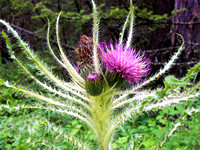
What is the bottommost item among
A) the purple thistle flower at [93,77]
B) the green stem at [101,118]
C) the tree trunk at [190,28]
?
the green stem at [101,118]

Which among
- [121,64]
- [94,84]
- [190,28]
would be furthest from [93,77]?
[190,28]

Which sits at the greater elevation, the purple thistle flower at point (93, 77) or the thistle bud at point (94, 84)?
the purple thistle flower at point (93, 77)

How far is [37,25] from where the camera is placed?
6.77 m

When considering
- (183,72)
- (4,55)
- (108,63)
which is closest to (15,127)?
(108,63)

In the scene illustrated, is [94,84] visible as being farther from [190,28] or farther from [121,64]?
[190,28]

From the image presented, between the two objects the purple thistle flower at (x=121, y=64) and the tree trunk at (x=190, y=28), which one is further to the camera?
the tree trunk at (x=190, y=28)

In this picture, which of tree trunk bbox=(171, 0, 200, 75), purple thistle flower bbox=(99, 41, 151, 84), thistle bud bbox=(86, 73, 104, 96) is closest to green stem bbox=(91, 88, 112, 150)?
thistle bud bbox=(86, 73, 104, 96)

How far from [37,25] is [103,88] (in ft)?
21.4

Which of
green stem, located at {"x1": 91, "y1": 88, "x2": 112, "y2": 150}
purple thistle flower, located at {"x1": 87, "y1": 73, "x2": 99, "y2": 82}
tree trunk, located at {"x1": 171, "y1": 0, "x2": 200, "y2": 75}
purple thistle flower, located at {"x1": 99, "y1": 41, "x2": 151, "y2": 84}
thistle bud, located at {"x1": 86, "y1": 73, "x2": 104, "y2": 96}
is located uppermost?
tree trunk, located at {"x1": 171, "y1": 0, "x2": 200, "y2": 75}

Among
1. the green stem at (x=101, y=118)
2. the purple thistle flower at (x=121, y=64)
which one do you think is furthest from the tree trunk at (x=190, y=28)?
the green stem at (x=101, y=118)

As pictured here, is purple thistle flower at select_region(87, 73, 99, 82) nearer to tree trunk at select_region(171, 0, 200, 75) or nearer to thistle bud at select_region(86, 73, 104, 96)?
thistle bud at select_region(86, 73, 104, 96)

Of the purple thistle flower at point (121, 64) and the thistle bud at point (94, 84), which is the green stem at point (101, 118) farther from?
the purple thistle flower at point (121, 64)

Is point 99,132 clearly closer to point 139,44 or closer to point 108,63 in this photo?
point 108,63

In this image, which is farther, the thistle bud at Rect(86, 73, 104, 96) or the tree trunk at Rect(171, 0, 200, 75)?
the tree trunk at Rect(171, 0, 200, 75)
